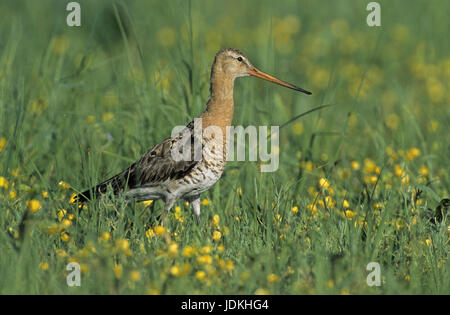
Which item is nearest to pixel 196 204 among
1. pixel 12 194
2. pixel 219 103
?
pixel 219 103

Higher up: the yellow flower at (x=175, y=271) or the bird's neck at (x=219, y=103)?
the bird's neck at (x=219, y=103)

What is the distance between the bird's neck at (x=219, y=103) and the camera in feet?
20.3

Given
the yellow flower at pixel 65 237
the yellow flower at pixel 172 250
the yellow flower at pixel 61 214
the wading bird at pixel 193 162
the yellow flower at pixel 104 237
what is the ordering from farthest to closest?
the wading bird at pixel 193 162
the yellow flower at pixel 61 214
the yellow flower at pixel 65 237
the yellow flower at pixel 104 237
the yellow flower at pixel 172 250

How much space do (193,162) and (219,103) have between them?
1.85 feet

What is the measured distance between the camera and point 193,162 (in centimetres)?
610

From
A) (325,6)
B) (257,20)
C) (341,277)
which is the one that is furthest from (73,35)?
(341,277)

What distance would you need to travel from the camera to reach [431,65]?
1112 centimetres

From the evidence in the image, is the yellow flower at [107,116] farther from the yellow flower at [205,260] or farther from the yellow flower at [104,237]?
the yellow flower at [205,260]

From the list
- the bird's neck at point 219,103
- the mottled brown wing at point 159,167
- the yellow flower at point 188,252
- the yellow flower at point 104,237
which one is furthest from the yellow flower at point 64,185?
the yellow flower at point 188,252

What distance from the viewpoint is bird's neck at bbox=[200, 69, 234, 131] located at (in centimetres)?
620

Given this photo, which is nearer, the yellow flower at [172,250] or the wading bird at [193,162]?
the yellow flower at [172,250]

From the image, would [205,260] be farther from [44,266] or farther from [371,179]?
[371,179]

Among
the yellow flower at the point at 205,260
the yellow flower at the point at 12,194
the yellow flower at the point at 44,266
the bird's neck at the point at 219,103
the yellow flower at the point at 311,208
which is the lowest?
the yellow flower at the point at 44,266
